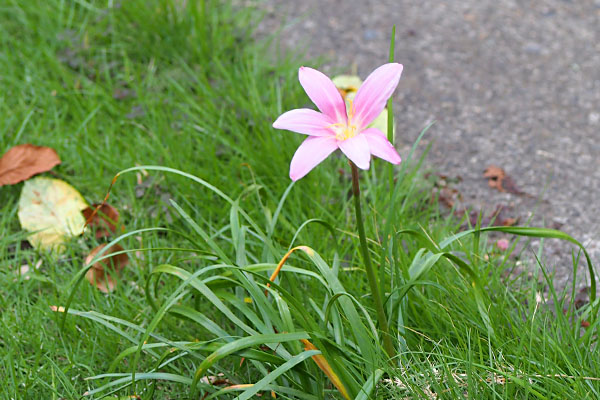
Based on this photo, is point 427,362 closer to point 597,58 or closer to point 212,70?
point 212,70

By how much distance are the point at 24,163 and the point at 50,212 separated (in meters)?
A: 0.25

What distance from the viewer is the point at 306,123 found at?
4.60ft

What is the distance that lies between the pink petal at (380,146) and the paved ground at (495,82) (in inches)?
47.9

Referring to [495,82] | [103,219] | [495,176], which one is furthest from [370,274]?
[495,82]

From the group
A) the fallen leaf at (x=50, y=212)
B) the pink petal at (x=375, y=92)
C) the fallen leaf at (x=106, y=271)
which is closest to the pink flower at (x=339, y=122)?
the pink petal at (x=375, y=92)

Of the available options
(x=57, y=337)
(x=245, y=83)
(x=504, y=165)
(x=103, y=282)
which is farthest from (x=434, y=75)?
(x=57, y=337)

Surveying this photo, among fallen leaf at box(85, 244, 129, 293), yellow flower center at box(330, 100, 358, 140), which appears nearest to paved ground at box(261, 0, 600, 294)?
yellow flower center at box(330, 100, 358, 140)

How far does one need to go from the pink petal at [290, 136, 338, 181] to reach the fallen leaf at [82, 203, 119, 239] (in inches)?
49.8

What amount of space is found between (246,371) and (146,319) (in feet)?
1.20

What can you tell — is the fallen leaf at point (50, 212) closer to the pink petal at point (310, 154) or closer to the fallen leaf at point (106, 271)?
the fallen leaf at point (106, 271)

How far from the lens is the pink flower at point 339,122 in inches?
51.3

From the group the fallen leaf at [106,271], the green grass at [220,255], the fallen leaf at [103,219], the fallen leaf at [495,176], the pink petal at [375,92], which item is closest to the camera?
the pink petal at [375,92]

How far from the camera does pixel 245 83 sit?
2.92 metres

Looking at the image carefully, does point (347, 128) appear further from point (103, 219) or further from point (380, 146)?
point (103, 219)
